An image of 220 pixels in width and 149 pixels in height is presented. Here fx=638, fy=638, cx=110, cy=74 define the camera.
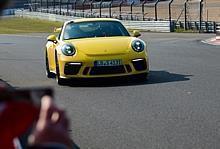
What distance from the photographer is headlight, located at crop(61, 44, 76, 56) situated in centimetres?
1177

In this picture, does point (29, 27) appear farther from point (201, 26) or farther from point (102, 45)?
point (102, 45)

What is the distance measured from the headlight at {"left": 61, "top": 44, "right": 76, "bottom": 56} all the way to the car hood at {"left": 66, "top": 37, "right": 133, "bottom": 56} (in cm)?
9

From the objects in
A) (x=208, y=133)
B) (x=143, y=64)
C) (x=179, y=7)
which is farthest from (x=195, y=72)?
(x=179, y=7)

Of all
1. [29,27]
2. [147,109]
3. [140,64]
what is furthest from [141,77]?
[29,27]

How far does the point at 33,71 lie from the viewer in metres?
15.4

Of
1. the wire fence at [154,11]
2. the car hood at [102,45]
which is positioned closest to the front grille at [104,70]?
the car hood at [102,45]

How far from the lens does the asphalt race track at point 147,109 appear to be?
22.1ft

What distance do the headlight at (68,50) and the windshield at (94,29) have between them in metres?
0.83

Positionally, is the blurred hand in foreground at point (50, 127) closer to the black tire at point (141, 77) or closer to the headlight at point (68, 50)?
the headlight at point (68, 50)

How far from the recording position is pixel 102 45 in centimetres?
1191

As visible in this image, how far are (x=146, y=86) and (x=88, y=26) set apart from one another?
7.60 feet

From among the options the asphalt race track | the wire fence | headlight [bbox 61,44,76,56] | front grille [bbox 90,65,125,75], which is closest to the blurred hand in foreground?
the asphalt race track

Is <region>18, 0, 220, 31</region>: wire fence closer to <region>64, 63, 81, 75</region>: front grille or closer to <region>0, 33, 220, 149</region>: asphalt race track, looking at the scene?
<region>0, 33, 220, 149</region>: asphalt race track

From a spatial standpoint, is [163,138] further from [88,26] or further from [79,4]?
[79,4]
